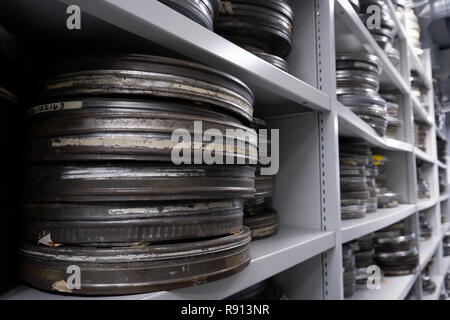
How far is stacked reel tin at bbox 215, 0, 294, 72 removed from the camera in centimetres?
94

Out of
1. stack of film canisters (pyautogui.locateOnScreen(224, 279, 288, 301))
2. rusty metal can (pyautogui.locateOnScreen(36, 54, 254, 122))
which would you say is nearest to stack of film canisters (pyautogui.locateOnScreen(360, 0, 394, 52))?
stack of film canisters (pyautogui.locateOnScreen(224, 279, 288, 301))

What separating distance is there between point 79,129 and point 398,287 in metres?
2.03

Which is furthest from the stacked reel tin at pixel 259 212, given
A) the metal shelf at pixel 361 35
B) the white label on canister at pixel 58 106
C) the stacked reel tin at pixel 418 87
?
the stacked reel tin at pixel 418 87

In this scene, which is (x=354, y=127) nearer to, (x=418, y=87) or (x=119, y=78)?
(x=119, y=78)

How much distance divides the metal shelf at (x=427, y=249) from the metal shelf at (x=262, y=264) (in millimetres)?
1890

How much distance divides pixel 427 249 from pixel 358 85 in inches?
82.1

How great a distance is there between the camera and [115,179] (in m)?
0.53

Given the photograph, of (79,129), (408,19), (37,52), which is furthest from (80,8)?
(408,19)

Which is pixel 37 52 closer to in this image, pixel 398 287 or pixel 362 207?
pixel 362 207

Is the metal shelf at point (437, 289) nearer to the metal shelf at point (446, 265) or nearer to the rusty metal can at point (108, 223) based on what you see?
the metal shelf at point (446, 265)

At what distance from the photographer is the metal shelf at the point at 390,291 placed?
1.71 m

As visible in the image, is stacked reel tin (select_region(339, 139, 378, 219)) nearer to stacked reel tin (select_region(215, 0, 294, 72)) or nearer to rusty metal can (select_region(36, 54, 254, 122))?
stacked reel tin (select_region(215, 0, 294, 72))

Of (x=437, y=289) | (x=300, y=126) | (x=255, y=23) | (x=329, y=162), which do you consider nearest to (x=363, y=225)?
(x=329, y=162)

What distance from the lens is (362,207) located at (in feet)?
5.40
